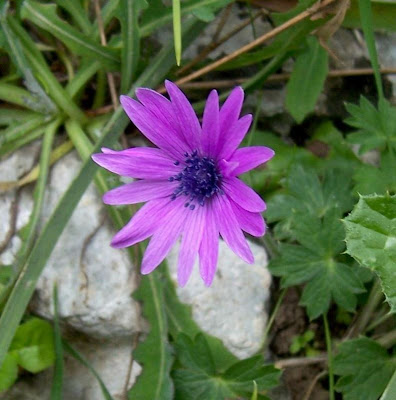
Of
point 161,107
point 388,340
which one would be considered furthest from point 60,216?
point 388,340

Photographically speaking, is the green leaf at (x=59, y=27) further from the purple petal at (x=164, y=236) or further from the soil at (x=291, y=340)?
the soil at (x=291, y=340)

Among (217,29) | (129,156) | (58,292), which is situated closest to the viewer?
(129,156)

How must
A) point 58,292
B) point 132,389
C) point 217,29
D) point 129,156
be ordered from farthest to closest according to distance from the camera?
point 217,29
point 58,292
point 132,389
point 129,156

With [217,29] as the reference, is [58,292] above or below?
below

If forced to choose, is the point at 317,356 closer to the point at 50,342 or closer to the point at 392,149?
the point at 392,149

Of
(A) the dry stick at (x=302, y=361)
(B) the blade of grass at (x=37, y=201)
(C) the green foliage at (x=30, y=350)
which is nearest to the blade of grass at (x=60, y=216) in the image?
(B) the blade of grass at (x=37, y=201)

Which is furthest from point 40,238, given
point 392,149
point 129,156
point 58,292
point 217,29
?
point 392,149

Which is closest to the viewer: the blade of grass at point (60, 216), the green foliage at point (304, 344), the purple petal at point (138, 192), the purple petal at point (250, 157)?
the purple petal at point (250, 157)
